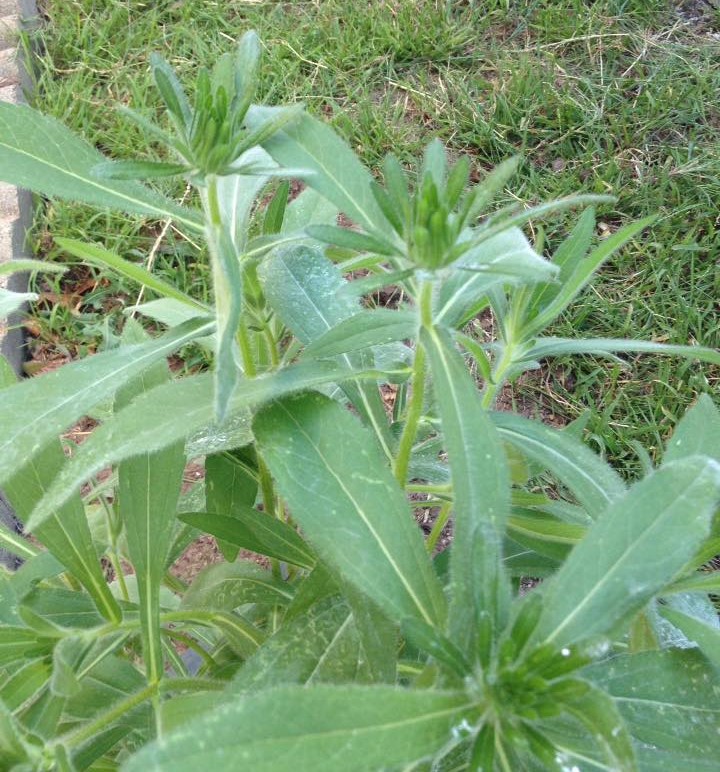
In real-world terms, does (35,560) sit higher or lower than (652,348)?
lower

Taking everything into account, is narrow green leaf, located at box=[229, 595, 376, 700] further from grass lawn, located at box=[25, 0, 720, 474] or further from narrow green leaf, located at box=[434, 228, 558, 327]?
grass lawn, located at box=[25, 0, 720, 474]

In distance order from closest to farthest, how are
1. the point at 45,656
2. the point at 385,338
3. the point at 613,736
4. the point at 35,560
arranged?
the point at 613,736
the point at 385,338
the point at 45,656
the point at 35,560

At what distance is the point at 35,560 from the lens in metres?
1.22

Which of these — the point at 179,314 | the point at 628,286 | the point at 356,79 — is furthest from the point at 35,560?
the point at 356,79

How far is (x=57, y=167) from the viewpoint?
0.97 meters

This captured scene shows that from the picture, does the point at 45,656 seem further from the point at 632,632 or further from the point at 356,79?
the point at 356,79

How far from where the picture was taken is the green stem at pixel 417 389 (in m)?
0.88

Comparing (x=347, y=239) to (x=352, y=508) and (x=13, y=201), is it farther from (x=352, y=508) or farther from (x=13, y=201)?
(x=13, y=201)

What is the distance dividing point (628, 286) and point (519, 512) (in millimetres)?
1677

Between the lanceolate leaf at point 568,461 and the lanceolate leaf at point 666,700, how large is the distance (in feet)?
0.53

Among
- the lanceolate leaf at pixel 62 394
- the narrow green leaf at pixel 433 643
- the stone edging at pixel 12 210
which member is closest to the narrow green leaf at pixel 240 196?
the lanceolate leaf at pixel 62 394

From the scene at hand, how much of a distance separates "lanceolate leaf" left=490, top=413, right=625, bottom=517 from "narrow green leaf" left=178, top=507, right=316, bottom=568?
0.33m

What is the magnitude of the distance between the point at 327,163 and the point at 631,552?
0.51m

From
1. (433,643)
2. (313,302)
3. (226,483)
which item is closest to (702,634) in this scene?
(433,643)
